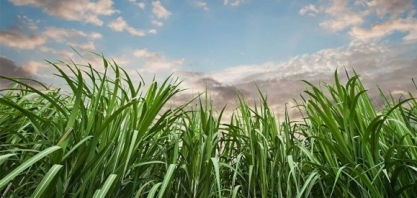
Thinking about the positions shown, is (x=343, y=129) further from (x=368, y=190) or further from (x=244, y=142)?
(x=244, y=142)

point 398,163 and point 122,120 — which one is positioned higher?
point 122,120

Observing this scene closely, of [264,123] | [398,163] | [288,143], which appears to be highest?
[264,123]

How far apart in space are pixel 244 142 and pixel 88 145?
35.1 inches

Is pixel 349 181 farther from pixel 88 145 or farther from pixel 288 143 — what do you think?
pixel 88 145

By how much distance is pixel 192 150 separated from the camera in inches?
65.4

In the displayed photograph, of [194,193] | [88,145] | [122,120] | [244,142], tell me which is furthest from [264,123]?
[88,145]

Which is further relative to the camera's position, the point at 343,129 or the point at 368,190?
the point at 343,129

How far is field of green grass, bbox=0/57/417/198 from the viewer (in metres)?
1.32

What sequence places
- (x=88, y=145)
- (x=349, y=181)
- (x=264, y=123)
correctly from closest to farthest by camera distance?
(x=88, y=145), (x=349, y=181), (x=264, y=123)

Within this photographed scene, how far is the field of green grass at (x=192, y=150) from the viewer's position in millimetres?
1316

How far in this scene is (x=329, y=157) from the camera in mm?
1593

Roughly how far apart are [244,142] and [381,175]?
684mm

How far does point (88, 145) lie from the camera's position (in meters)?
1.28

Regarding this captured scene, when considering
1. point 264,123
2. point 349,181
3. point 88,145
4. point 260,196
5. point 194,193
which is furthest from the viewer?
point 264,123
